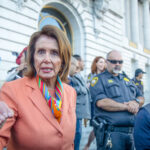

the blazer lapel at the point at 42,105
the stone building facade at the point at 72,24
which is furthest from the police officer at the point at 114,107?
the stone building facade at the point at 72,24

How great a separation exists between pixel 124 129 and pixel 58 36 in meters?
1.71

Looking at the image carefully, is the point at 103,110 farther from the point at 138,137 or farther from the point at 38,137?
the point at 38,137

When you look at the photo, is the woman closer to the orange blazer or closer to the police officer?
the orange blazer

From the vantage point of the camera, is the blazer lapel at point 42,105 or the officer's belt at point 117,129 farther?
the officer's belt at point 117,129

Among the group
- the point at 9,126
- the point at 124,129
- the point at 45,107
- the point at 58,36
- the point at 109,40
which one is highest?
the point at 109,40

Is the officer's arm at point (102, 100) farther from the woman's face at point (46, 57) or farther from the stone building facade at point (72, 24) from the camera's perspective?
the stone building facade at point (72, 24)

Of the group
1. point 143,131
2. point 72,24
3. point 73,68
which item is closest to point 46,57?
point 143,131

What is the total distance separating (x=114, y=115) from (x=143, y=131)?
3.01ft

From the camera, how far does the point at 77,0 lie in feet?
34.5

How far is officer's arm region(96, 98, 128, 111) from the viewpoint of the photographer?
258 centimetres

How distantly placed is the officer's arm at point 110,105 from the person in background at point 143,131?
82cm

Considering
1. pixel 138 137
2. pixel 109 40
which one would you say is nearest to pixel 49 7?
pixel 109 40

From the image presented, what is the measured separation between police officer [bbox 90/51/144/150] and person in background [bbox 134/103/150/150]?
0.81 meters

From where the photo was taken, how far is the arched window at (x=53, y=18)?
959 cm
